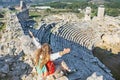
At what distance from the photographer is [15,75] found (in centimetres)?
1382

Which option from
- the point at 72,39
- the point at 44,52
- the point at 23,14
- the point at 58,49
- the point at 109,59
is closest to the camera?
the point at 44,52

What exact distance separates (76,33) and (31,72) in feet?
62.9

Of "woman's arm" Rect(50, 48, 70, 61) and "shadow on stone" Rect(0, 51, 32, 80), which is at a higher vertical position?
"woman's arm" Rect(50, 48, 70, 61)

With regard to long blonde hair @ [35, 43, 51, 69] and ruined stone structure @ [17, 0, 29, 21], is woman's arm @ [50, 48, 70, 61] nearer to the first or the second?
long blonde hair @ [35, 43, 51, 69]

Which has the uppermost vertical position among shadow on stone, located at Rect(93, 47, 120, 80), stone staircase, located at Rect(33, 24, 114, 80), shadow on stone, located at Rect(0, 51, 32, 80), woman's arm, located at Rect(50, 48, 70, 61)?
woman's arm, located at Rect(50, 48, 70, 61)

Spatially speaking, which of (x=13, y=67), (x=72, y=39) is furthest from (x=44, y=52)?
(x=72, y=39)

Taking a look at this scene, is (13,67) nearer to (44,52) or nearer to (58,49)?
(44,52)

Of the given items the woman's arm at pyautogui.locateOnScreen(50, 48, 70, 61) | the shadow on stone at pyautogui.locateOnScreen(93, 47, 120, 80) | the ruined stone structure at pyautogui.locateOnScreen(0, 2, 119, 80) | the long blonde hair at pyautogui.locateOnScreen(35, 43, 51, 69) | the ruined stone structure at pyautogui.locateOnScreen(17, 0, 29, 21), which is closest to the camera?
the long blonde hair at pyautogui.locateOnScreen(35, 43, 51, 69)

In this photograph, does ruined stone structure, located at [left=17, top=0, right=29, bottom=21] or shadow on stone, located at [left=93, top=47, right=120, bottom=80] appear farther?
ruined stone structure, located at [left=17, top=0, right=29, bottom=21]

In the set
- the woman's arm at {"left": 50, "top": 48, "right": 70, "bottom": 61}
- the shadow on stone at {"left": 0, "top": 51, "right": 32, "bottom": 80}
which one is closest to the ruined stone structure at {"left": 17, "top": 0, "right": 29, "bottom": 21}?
the shadow on stone at {"left": 0, "top": 51, "right": 32, "bottom": 80}

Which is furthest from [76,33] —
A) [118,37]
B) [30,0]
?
[30,0]

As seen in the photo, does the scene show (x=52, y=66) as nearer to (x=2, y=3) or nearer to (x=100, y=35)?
(x=100, y=35)

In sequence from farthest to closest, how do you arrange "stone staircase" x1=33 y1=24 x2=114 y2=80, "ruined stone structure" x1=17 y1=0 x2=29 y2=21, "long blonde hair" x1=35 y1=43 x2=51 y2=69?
"ruined stone structure" x1=17 y1=0 x2=29 y2=21
"stone staircase" x1=33 y1=24 x2=114 y2=80
"long blonde hair" x1=35 y1=43 x2=51 y2=69

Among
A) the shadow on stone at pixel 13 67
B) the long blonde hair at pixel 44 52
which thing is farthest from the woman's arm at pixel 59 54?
the shadow on stone at pixel 13 67
